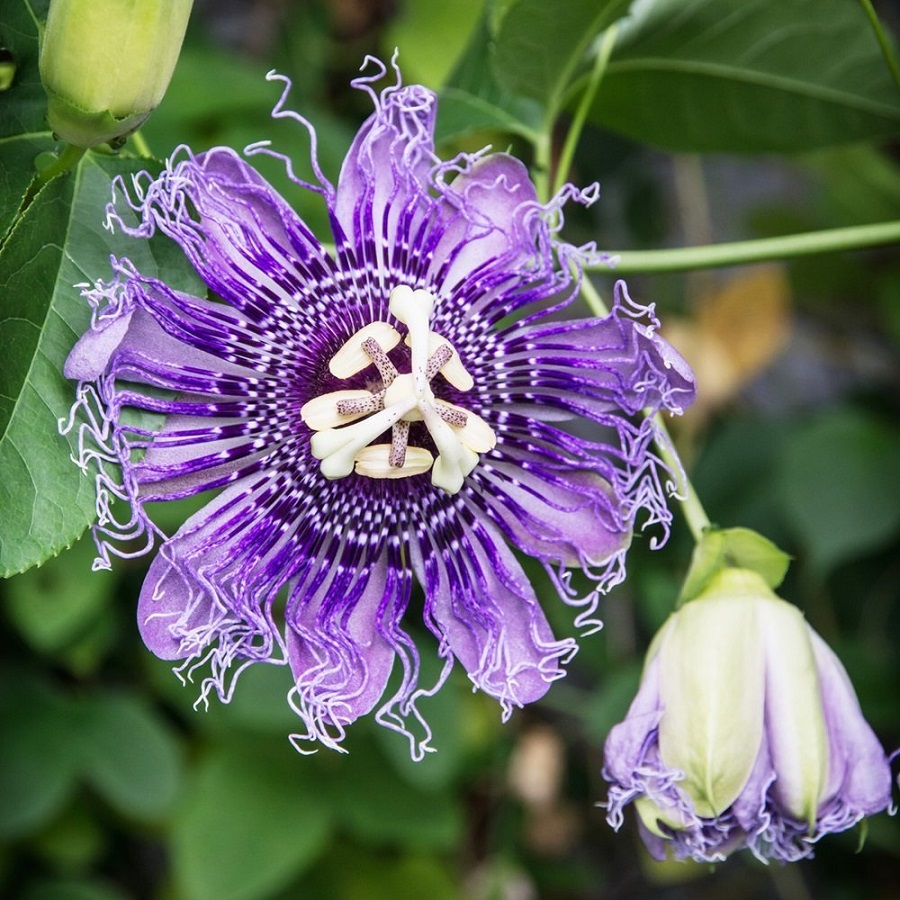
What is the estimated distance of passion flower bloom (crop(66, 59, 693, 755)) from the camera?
95cm

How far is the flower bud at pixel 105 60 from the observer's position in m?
0.85

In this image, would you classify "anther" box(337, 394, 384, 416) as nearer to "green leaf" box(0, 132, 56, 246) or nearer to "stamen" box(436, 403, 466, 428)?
"stamen" box(436, 403, 466, 428)

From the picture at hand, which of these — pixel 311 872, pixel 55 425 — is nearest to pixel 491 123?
pixel 55 425

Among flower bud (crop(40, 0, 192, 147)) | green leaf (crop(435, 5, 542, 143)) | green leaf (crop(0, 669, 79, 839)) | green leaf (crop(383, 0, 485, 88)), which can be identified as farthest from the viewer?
green leaf (crop(383, 0, 485, 88))

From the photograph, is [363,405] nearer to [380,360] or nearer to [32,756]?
[380,360]

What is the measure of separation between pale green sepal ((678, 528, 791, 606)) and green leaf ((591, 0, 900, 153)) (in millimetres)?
592

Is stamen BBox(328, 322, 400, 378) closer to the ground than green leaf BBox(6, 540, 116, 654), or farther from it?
farther from it

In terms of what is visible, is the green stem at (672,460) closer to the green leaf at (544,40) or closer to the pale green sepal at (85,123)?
the green leaf at (544,40)

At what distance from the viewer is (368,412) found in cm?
99

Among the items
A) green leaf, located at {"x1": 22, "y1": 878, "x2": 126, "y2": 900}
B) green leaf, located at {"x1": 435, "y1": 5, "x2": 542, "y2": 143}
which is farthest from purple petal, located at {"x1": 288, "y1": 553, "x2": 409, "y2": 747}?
green leaf, located at {"x1": 22, "y1": 878, "x2": 126, "y2": 900}

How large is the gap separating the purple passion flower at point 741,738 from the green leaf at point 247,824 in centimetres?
97

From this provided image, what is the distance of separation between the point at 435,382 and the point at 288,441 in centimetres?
13

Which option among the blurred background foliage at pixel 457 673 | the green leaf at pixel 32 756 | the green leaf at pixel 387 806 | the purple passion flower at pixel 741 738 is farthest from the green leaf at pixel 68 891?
the purple passion flower at pixel 741 738

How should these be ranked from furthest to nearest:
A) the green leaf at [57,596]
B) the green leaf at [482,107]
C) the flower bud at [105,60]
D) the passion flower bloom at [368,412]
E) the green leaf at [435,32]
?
the green leaf at [435,32] → the green leaf at [57,596] → the green leaf at [482,107] → the passion flower bloom at [368,412] → the flower bud at [105,60]
